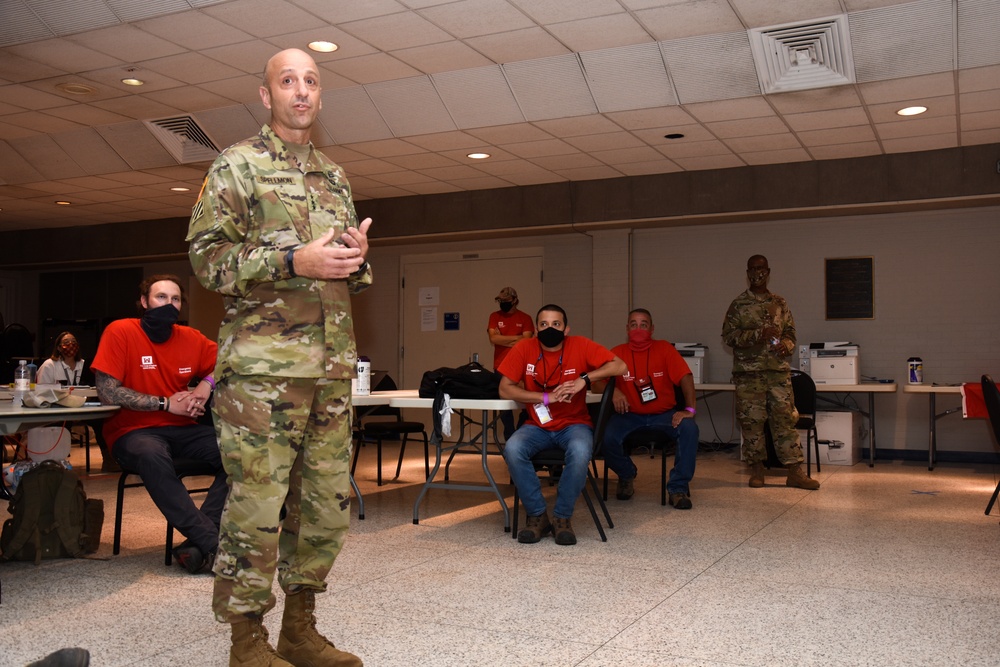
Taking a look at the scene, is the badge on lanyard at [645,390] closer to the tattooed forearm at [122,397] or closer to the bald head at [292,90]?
the tattooed forearm at [122,397]

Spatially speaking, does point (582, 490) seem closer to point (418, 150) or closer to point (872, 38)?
point (872, 38)

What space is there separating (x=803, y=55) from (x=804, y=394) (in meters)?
2.84

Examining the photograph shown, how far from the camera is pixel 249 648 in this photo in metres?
2.21

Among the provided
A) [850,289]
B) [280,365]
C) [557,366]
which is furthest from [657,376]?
[280,365]

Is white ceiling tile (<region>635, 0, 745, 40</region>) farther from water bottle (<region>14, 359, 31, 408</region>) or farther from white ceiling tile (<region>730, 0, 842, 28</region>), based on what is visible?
water bottle (<region>14, 359, 31, 408</region>)

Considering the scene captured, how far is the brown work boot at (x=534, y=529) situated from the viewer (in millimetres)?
4488

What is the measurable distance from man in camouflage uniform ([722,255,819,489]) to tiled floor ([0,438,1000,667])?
1011mm

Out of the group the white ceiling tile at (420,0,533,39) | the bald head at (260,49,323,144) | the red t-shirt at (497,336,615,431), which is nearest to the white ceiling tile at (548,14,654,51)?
the white ceiling tile at (420,0,533,39)

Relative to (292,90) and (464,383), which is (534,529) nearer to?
(464,383)

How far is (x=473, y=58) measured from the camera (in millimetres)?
6148

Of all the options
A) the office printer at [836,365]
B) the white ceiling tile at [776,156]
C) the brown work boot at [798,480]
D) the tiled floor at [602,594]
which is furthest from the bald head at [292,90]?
the office printer at [836,365]

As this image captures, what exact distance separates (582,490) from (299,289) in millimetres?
2690

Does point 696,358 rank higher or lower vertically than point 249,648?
higher

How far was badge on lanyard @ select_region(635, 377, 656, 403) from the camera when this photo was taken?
5.68 m
